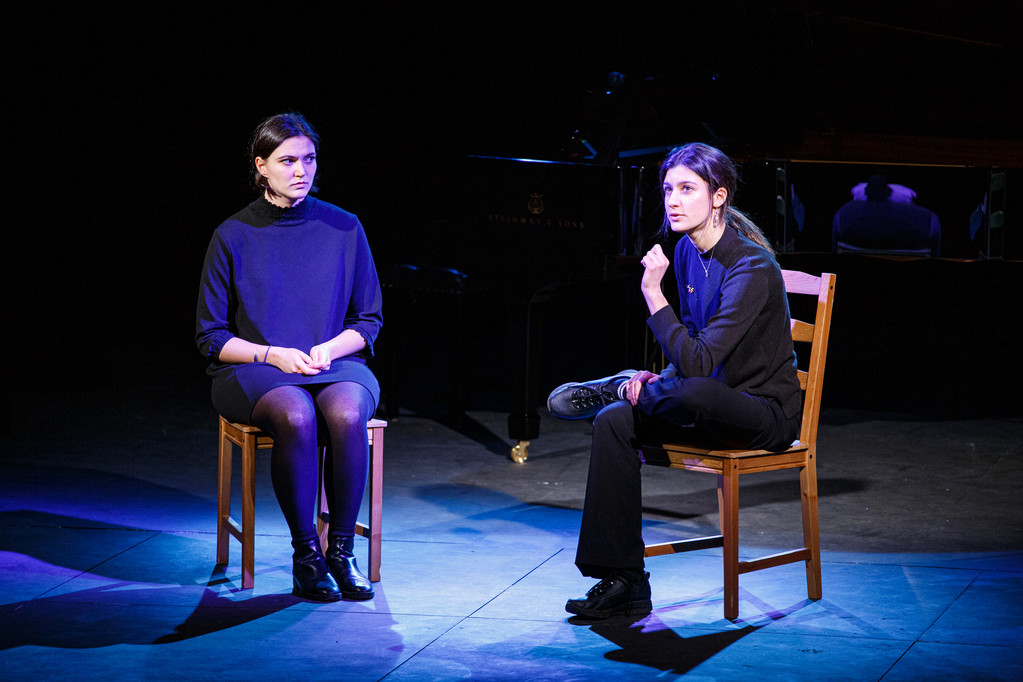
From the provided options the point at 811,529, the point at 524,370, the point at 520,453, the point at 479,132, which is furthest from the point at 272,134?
the point at 479,132

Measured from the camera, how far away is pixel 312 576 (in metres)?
2.94

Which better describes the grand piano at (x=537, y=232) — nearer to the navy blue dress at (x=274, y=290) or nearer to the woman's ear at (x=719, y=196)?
A: the navy blue dress at (x=274, y=290)

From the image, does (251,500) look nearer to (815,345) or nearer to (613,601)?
(613,601)

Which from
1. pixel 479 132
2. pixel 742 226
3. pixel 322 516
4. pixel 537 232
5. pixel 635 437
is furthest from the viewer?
pixel 479 132

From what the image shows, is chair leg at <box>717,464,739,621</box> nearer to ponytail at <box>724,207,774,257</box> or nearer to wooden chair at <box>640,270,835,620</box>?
wooden chair at <box>640,270,835,620</box>

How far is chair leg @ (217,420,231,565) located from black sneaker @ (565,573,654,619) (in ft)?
3.23

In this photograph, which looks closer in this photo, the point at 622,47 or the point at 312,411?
the point at 312,411

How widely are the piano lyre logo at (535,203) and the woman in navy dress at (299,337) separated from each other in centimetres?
149

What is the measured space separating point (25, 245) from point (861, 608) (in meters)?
5.26

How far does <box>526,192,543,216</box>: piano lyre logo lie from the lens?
4.68 m

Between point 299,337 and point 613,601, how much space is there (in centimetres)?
103

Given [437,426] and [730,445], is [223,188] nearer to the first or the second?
[437,426]

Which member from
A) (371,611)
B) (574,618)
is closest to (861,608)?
(574,618)

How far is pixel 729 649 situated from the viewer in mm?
2625
